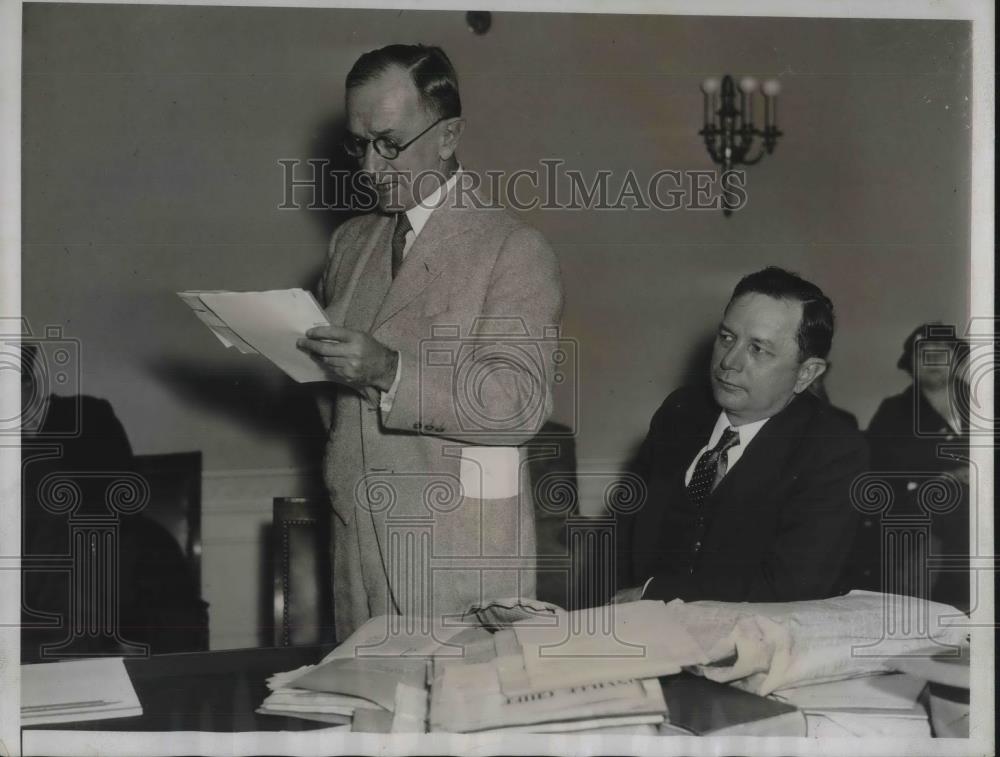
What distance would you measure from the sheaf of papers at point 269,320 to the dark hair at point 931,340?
45.0 inches

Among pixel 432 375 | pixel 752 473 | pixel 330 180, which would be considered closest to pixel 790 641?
pixel 752 473

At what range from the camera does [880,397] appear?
79.9 inches

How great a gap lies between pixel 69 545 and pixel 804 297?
56.5 inches

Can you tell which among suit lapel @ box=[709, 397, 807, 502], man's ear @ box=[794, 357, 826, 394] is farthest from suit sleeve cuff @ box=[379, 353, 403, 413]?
man's ear @ box=[794, 357, 826, 394]

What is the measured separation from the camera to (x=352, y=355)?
5.28ft

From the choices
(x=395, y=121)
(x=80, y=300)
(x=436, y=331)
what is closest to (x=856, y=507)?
(x=436, y=331)

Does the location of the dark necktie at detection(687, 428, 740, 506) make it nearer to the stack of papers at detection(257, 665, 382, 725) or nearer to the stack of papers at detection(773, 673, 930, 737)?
the stack of papers at detection(773, 673, 930, 737)

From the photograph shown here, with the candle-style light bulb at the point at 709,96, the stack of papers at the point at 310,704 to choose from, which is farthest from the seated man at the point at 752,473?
the stack of papers at the point at 310,704

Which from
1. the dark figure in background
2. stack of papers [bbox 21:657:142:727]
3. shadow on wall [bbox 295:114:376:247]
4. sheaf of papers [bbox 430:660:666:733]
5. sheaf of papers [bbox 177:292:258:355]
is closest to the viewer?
sheaf of papers [bbox 430:660:666:733]

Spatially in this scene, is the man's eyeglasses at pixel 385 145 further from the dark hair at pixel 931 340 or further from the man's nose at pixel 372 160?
the dark hair at pixel 931 340

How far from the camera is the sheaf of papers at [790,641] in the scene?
1.38m

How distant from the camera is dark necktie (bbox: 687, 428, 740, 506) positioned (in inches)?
70.2

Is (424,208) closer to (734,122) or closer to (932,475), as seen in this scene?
(734,122)

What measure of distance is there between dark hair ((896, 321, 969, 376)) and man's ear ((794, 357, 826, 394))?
263 mm
